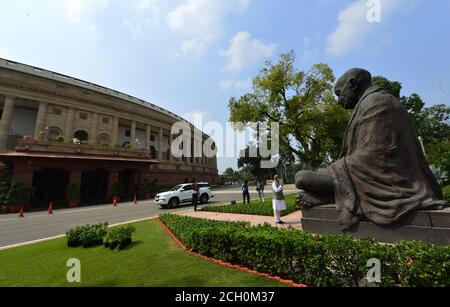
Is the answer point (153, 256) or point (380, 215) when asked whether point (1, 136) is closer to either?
point (153, 256)

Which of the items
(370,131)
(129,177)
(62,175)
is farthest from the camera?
(129,177)

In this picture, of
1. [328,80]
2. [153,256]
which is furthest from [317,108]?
[153,256]

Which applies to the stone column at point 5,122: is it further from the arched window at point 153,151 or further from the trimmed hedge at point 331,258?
the trimmed hedge at point 331,258

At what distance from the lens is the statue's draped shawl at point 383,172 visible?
506cm

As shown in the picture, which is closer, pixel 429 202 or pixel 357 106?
pixel 429 202

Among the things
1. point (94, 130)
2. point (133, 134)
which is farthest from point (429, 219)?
point (133, 134)

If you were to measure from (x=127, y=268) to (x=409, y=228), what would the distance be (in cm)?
594

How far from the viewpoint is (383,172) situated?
5289mm

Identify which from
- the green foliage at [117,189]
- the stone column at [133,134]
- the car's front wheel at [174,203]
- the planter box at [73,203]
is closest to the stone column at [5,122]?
the planter box at [73,203]

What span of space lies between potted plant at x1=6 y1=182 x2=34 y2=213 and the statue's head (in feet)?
79.3

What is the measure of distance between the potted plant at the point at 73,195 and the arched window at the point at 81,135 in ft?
41.3

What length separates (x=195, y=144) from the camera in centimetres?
5538
